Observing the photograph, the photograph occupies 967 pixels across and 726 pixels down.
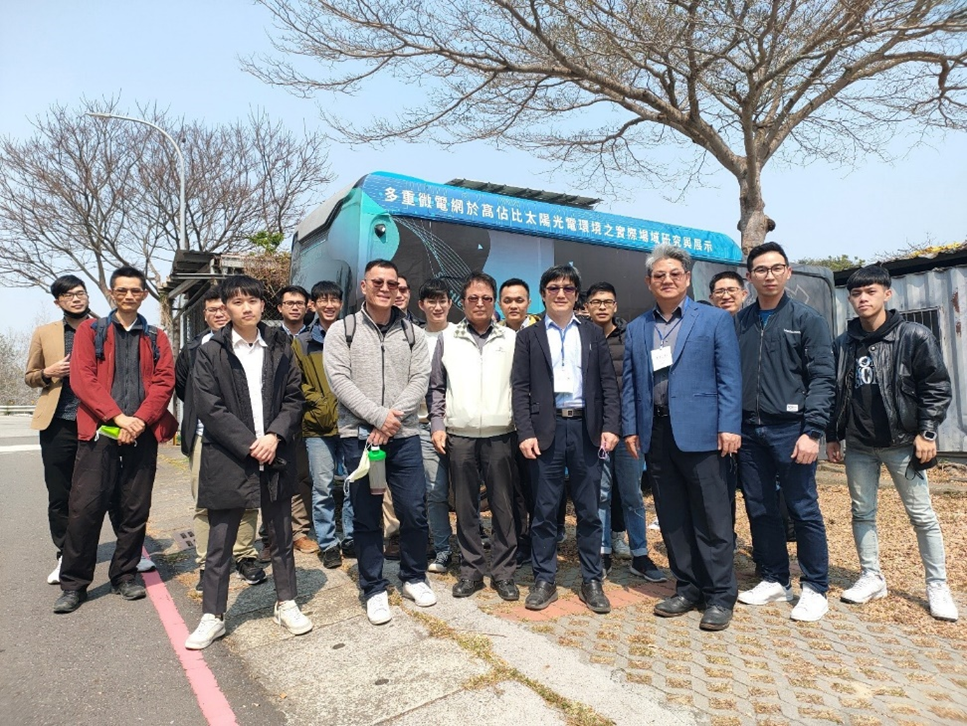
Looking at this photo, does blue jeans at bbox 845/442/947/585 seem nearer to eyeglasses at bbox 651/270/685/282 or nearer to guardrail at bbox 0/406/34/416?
eyeglasses at bbox 651/270/685/282

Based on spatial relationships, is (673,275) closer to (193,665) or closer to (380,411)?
(380,411)

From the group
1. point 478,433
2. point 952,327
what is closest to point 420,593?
point 478,433

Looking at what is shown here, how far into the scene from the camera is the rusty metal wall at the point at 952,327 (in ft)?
27.4

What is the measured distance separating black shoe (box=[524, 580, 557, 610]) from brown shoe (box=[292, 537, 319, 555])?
1.95 metres

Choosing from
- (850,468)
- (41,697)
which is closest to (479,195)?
(850,468)

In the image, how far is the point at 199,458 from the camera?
430 centimetres

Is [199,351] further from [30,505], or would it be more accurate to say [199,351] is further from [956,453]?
[956,453]

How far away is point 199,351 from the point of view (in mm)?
Answer: 3590

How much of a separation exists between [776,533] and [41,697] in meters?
3.93

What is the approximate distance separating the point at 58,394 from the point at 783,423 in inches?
183

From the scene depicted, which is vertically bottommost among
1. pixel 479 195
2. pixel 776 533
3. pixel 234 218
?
pixel 776 533

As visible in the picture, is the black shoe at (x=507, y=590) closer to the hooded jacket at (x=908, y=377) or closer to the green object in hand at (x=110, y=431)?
the hooded jacket at (x=908, y=377)

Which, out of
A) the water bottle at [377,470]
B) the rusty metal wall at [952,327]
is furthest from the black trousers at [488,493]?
the rusty metal wall at [952,327]

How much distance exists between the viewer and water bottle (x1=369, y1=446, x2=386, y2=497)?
366 centimetres
